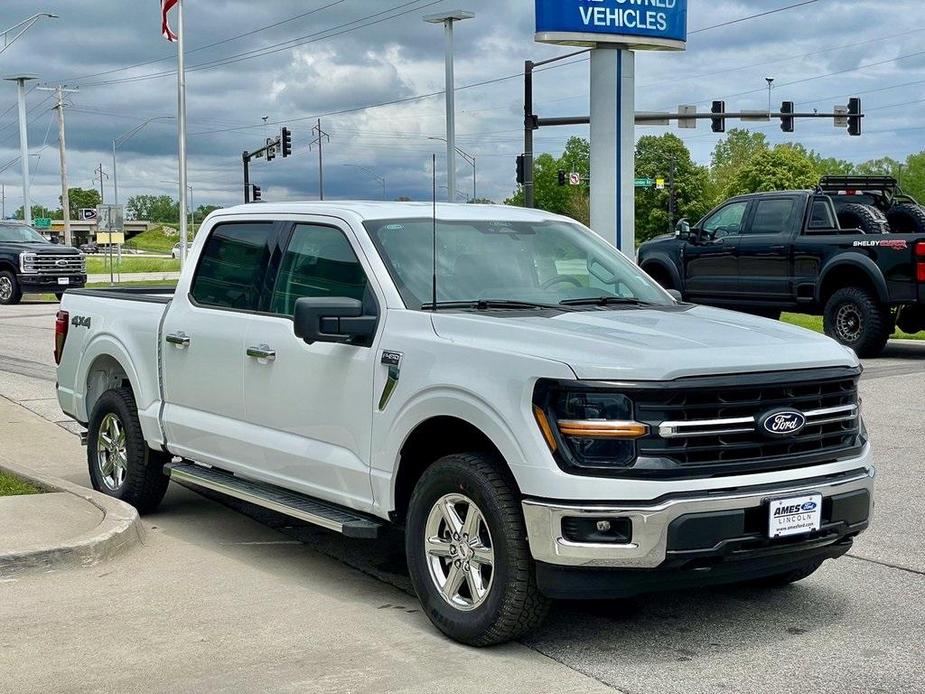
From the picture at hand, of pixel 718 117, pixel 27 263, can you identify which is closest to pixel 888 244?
pixel 27 263

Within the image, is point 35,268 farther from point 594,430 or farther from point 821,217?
point 594,430

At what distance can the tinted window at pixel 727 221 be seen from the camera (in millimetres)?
18750

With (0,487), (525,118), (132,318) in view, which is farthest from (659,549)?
(525,118)

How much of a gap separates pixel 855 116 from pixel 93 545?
38.9 metres

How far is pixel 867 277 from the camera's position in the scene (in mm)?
16484

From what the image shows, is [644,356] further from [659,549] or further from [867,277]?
[867,277]

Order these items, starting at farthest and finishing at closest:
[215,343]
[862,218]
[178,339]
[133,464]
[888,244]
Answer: [862,218] < [888,244] < [133,464] < [178,339] < [215,343]

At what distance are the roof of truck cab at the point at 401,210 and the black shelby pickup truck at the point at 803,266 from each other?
1043cm

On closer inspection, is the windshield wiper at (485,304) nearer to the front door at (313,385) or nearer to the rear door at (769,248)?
the front door at (313,385)

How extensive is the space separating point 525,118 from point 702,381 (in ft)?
108

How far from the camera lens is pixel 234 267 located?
7.01m

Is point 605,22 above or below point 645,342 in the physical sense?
above

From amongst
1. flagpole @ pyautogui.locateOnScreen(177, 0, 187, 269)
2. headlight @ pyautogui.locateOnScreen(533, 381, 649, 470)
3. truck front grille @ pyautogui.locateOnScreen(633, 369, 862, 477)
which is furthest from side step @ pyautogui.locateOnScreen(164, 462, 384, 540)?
flagpole @ pyautogui.locateOnScreen(177, 0, 187, 269)

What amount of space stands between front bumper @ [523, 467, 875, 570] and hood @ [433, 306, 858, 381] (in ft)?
1.58
